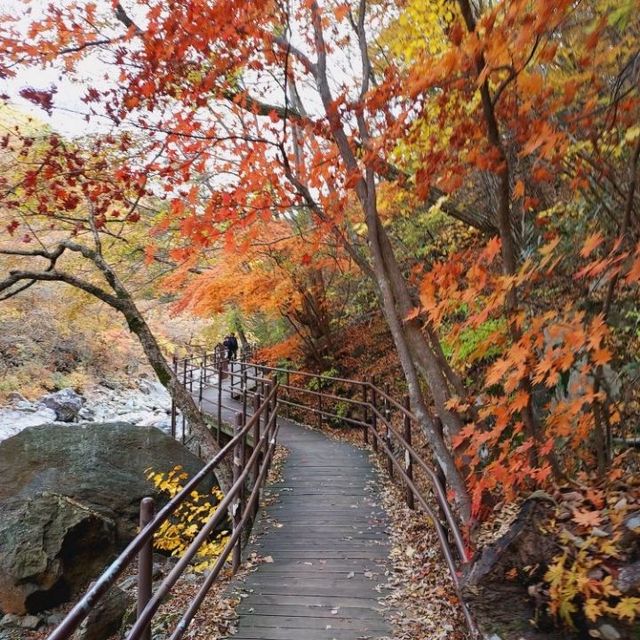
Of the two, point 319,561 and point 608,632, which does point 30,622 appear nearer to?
point 319,561

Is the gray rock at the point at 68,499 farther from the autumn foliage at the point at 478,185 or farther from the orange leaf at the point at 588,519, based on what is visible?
the orange leaf at the point at 588,519

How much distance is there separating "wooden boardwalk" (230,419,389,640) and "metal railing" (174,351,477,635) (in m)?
0.62

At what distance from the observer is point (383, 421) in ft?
25.6

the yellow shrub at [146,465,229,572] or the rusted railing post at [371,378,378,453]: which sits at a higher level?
the rusted railing post at [371,378,378,453]

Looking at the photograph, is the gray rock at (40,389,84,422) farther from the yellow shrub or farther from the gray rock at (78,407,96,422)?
the yellow shrub

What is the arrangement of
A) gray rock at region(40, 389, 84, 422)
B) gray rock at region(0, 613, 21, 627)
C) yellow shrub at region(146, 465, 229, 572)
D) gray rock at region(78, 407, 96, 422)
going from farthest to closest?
gray rock at region(78, 407, 96, 422), gray rock at region(40, 389, 84, 422), yellow shrub at region(146, 465, 229, 572), gray rock at region(0, 613, 21, 627)

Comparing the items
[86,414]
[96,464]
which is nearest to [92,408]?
[86,414]

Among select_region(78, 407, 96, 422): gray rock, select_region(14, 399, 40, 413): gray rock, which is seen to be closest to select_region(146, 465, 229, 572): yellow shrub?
select_region(14, 399, 40, 413): gray rock

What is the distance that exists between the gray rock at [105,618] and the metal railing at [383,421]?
9.23 feet

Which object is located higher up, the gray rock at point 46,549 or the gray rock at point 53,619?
the gray rock at point 46,549

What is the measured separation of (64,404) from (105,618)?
46.3ft

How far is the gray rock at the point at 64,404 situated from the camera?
18141 mm

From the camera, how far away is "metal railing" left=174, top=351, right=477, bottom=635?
4.32 meters

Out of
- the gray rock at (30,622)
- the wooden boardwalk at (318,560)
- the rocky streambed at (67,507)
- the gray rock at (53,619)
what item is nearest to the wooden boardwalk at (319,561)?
the wooden boardwalk at (318,560)
